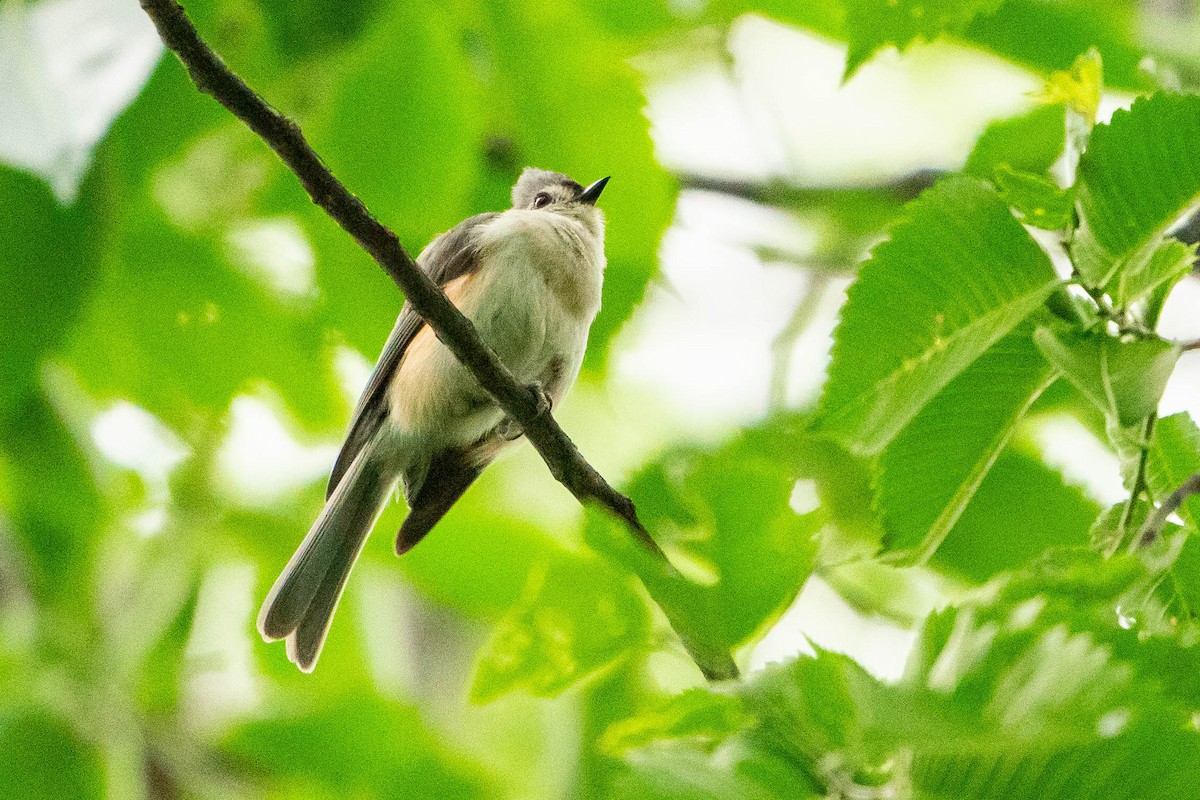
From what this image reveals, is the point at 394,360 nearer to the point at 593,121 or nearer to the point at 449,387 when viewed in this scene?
the point at 449,387

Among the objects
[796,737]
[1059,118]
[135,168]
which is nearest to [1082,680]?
[796,737]

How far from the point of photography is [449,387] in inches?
150

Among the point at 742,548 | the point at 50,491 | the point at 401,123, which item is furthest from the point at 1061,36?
the point at 50,491

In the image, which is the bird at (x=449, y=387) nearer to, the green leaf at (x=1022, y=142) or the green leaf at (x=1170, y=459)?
the green leaf at (x=1022, y=142)

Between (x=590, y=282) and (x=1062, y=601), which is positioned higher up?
(x=590, y=282)

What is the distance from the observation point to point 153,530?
12.3ft

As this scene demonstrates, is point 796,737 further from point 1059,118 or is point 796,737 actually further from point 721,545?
point 1059,118

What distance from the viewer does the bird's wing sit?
A: 380 centimetres

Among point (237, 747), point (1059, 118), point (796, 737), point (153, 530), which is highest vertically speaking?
point (153, 530)

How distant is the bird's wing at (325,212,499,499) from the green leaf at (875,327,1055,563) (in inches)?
90.3

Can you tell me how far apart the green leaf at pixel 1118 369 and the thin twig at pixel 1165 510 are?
93mm

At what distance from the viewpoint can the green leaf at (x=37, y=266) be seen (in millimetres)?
2234

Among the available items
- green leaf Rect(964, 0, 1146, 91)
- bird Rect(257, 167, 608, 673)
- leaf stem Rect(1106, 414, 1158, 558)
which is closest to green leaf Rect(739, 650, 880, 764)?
Answer: leaf stem Rect(1106, 414, 1158, 558)

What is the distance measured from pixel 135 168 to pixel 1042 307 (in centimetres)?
182
